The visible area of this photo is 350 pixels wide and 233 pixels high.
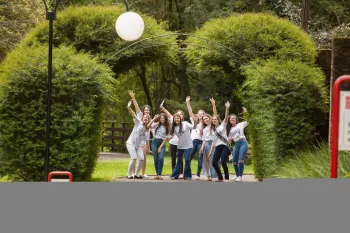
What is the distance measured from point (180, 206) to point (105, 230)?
0.59m

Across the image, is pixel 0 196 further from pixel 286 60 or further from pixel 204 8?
pixel 204 8

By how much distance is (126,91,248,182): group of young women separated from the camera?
15.9m

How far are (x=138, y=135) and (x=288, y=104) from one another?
3.49m

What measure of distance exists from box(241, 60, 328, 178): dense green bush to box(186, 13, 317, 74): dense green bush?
1.94 ft

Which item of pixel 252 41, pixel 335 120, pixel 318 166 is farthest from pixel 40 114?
pixel 335 120

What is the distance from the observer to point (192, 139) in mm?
17109

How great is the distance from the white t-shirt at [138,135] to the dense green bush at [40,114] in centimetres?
210

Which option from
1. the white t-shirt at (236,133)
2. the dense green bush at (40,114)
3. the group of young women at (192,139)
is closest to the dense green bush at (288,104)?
the white t-shirt at (236,133)

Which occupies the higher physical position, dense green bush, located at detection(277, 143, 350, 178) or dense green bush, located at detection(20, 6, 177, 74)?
dense green bush, located at detection(20, 6, 177, 74)

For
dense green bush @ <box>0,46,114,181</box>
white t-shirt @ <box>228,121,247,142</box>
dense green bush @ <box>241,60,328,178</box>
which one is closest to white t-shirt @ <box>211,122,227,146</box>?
white t-shirt @ <box>228,121,247,142</box>

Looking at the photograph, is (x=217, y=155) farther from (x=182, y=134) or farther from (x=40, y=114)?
(x=40, y=114)

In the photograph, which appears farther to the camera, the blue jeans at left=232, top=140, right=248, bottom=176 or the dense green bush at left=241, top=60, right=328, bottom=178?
the blue jeans at left=232, top=140, right=248, bottom=176

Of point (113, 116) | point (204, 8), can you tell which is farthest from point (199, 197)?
point (113, 116)

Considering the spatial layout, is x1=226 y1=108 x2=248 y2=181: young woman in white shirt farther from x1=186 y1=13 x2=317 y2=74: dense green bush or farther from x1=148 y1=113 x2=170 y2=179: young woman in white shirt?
x1=148 y1=113 x2=170 y2=179: young woman in white shirt
